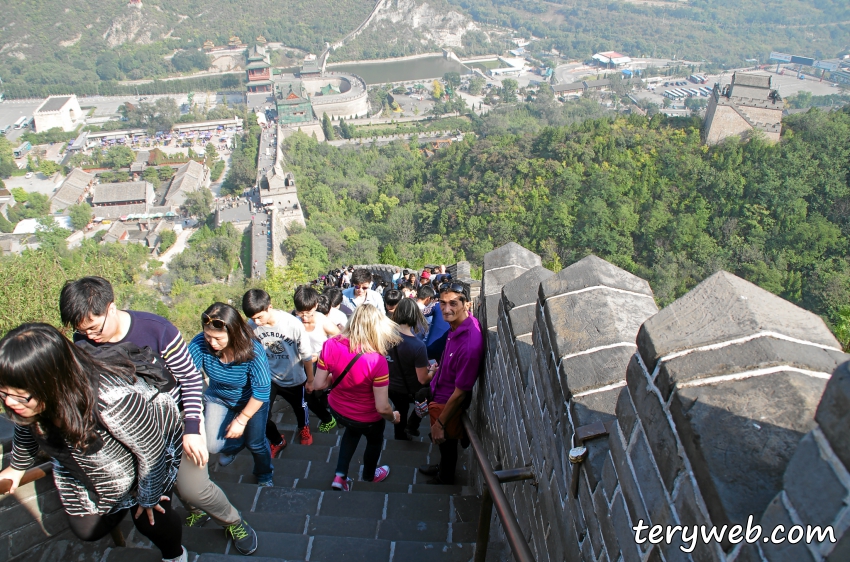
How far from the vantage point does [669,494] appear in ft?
3.65

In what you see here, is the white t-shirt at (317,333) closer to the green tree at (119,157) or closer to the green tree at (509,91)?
the green tree at (119,157)

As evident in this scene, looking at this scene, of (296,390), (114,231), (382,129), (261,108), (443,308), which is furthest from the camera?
(261,108)

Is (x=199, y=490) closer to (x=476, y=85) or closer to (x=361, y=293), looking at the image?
(x=361, y=293)

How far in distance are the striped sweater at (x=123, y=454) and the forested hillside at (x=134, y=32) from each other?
7524 centimetres

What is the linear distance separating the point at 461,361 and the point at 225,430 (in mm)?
1373

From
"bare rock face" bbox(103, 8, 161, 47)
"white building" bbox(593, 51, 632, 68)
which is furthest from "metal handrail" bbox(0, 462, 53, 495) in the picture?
"bare rock face" bbox(103, 8, 161, 47)

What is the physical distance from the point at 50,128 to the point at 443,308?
6283 centimetres

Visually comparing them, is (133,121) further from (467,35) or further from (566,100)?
(467,35)

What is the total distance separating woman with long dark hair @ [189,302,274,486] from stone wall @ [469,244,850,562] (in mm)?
1529

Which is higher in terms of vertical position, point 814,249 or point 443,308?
point 443,308

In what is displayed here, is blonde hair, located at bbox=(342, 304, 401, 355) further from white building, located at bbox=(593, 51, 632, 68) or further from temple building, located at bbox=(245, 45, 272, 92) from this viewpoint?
white building, located at bbox=(593, 51, 632, 68)

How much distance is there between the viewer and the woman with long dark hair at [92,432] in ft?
5.52

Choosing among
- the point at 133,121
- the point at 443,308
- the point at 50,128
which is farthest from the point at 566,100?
the point at 443,308

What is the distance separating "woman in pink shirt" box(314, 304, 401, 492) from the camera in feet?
9.45
